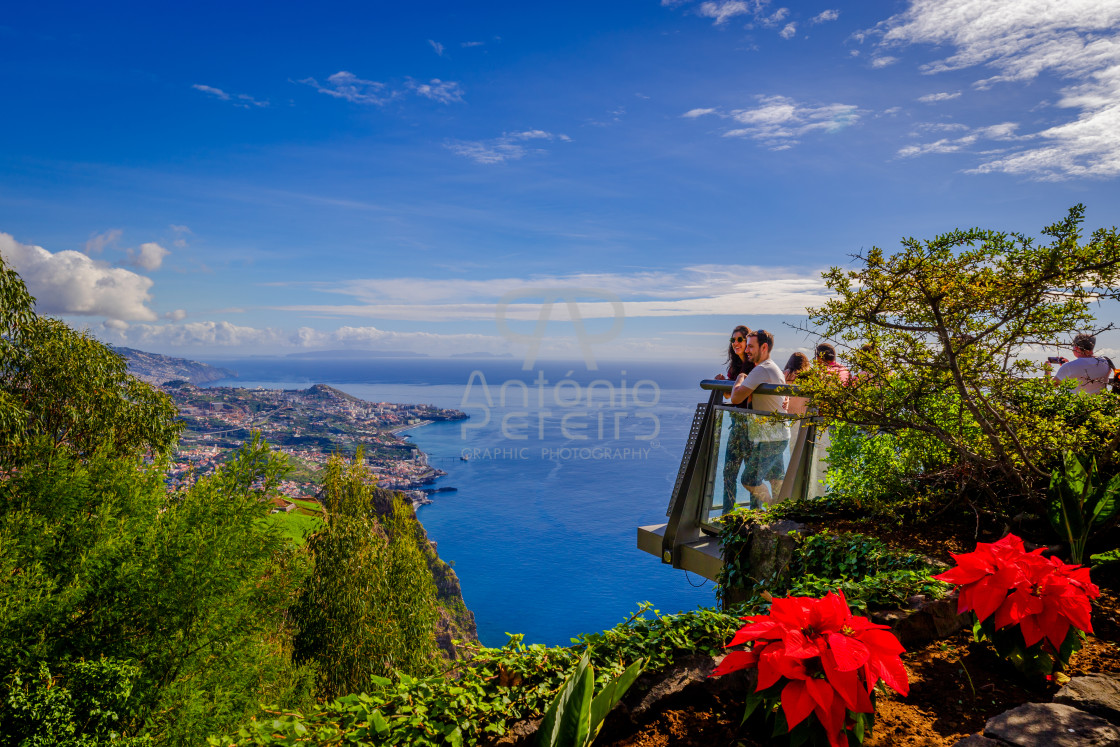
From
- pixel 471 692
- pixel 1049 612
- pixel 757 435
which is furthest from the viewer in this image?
pixel 757 435

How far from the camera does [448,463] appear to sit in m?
56.7

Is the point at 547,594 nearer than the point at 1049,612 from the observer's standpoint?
No

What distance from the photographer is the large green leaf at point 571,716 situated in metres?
1.40

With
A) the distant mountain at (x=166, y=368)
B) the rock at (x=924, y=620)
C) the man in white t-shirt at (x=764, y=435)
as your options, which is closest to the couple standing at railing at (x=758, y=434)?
the man in white t-shirt at (x=764, y=435)

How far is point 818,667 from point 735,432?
437cm

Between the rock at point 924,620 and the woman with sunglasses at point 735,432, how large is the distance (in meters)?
3.19

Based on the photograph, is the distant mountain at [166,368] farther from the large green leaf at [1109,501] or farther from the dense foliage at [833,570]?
the large green leaf at [1109,501]

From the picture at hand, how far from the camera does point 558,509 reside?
139 ft

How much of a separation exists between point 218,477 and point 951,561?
5.34 metres

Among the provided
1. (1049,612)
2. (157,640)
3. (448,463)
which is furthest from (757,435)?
(448,463)

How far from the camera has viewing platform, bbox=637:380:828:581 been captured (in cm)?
543

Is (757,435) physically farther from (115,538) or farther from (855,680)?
(115,538)

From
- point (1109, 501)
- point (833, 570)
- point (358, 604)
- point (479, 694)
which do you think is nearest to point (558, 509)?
point (358, 604)

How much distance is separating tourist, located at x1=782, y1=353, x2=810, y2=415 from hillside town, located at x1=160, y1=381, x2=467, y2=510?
2446 centimetres
